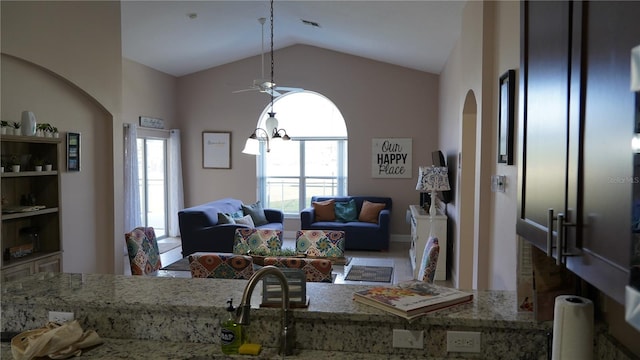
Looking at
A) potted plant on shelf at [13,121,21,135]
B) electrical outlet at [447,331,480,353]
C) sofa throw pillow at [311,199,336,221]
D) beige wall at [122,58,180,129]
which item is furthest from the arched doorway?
beige wall at [122,58,180,129]

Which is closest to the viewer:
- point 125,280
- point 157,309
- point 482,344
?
point 482,344

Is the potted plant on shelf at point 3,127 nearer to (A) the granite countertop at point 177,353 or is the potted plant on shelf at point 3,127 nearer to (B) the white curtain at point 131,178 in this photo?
(A) the granite countertop at point 177,353

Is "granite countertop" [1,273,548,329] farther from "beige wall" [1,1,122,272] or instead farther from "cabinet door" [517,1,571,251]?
"beige wall" [1,1,122,272]

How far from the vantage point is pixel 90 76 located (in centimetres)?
457

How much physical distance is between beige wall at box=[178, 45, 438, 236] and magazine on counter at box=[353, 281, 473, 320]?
22.2 feet

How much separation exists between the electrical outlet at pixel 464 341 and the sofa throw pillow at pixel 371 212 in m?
6.32

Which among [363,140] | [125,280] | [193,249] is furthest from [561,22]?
[363,140]

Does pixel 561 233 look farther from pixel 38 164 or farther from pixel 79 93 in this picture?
pixel 79 93

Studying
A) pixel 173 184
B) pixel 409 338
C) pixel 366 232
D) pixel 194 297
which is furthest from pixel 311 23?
pixel 409 338

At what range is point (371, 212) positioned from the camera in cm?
793

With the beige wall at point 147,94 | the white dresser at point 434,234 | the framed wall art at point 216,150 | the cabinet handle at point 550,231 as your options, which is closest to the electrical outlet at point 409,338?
the cabinet handle at point 550,231

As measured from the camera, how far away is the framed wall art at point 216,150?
892cm

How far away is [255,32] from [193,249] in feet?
11.6

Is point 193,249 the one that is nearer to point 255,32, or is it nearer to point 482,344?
point 255,32
